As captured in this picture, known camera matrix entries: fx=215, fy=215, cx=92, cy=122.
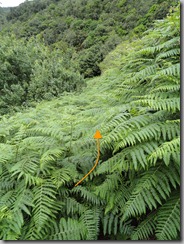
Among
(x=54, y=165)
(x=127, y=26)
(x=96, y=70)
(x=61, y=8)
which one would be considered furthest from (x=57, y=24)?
(x=54, y=165)

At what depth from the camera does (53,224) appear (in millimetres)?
1910

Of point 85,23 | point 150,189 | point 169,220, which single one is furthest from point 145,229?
point 85,23

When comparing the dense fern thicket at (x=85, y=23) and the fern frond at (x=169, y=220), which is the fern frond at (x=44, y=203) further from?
the dense fern thicket at (x=85, y=23)

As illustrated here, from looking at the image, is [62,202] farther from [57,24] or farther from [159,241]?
[57,24]

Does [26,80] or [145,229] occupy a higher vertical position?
[26,80]

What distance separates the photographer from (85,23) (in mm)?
30016

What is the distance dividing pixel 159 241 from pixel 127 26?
25727 mm

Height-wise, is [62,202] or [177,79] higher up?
[177,79]

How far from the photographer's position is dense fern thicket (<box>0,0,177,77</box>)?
21609 millimetres

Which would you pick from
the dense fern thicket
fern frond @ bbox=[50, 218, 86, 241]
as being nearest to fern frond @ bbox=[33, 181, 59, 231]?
fern frond @ bbox=[50, 218, 86, 241]

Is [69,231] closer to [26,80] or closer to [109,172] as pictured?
[109,172]

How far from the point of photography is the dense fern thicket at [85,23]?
21609 millimetres

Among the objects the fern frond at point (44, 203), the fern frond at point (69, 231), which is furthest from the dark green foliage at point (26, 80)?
the fern frond at point (69, 231)

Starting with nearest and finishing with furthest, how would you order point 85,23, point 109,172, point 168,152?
point 168,152 → point 109,172 → point 85,23
